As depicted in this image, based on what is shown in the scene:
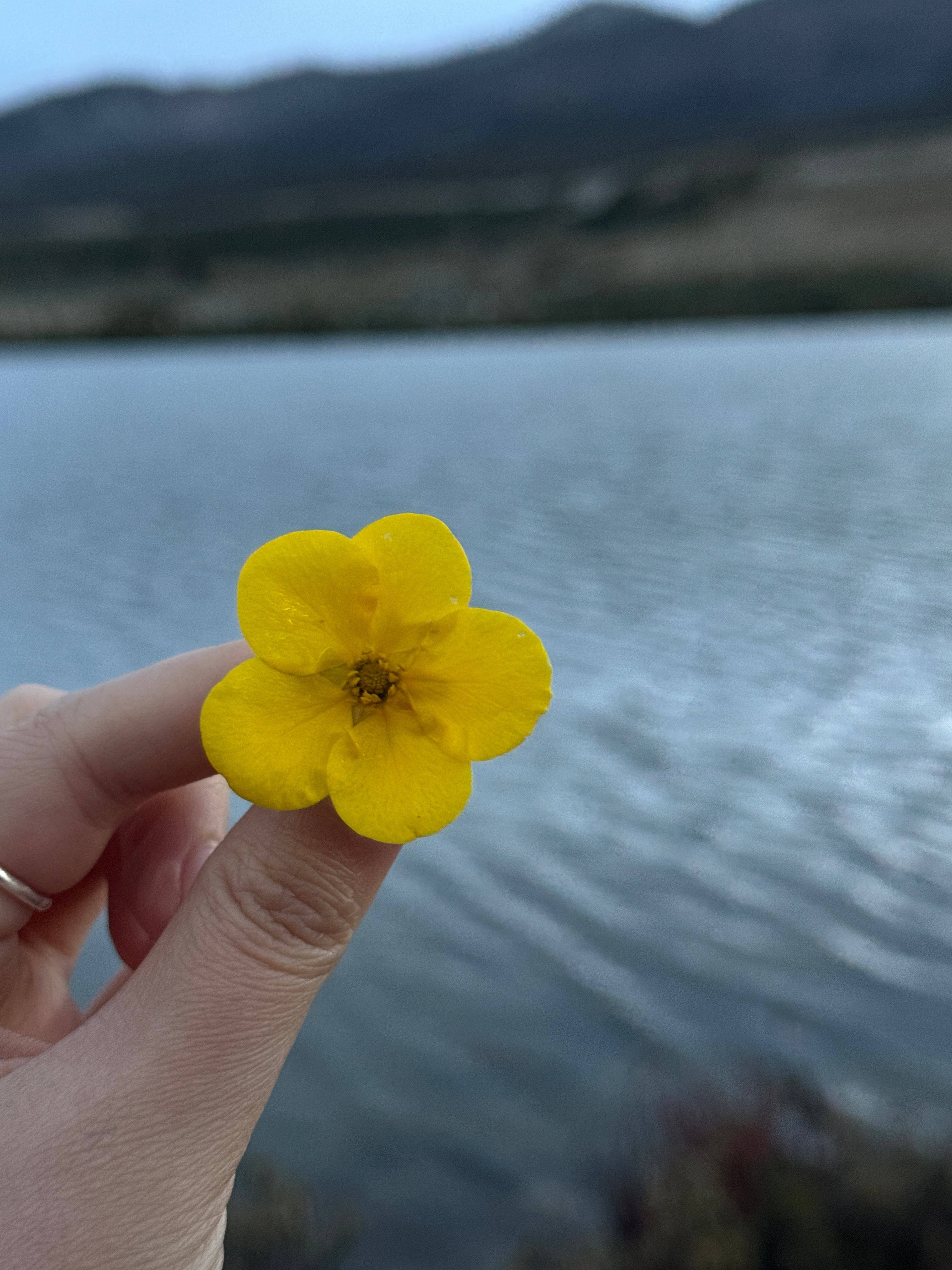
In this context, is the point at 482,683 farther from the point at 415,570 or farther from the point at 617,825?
the point at 617,825

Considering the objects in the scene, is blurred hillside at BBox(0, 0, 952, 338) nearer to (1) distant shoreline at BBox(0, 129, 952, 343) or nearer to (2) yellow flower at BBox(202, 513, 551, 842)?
(1) distant shoreline at BBox(0, 129, 952, 343)

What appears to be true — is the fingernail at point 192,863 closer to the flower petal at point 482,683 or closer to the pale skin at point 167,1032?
the pale skin at point 167,1032

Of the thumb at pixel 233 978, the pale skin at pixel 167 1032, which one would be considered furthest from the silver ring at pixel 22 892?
the thumb at pixel 233 978

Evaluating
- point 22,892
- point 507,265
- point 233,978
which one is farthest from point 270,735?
point 507,265

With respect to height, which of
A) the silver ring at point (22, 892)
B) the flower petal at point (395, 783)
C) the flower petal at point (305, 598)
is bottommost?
the silver ring at point (22, 892)

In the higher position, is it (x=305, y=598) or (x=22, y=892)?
(x=305, y=598)

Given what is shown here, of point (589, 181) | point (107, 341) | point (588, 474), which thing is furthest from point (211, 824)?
point (589, 181)

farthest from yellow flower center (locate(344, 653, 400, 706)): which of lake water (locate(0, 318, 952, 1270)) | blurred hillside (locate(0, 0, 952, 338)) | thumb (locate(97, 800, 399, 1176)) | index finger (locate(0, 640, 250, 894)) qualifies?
blurred hillside (locate(0, 0, 952, 338))
